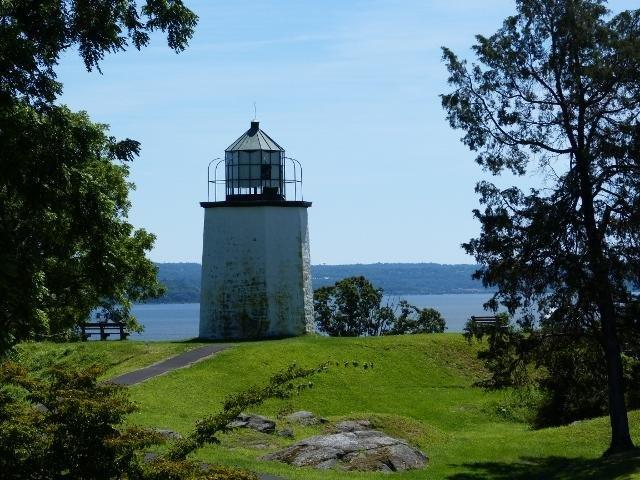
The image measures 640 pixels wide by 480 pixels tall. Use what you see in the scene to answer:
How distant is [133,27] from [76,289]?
9891 millimetres

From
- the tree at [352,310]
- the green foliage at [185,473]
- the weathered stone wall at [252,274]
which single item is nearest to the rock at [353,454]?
the green foliage at [185,473]

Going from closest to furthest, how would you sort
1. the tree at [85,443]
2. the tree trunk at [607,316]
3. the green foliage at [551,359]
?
1. the tree at [85,443]
2. the tree trunk at [607,316]
3. the green foliage at [551,359]

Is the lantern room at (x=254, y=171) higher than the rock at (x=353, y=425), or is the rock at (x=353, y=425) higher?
the lantern room at (x=254, y=171)

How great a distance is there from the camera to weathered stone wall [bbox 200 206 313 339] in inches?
1629

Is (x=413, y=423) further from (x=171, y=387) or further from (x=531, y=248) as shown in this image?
(x=171, y=387)

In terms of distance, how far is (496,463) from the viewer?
24.0 meters

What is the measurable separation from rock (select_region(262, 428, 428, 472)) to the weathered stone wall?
59.4 feet

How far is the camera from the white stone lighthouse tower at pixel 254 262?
41406 mm

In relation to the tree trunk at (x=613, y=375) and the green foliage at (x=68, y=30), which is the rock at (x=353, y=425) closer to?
the tree trunk at (x=613, y=375)

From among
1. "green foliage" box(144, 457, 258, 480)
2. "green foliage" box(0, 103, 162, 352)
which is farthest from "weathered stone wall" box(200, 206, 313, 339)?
"green foliage" box(144, 457, 258, 480)

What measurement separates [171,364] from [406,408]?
8622 millimetres

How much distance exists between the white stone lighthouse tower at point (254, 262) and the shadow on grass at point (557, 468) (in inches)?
739

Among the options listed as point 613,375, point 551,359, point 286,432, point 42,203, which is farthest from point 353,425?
point 42,203

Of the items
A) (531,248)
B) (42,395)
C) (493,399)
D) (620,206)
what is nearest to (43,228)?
(42,395)
